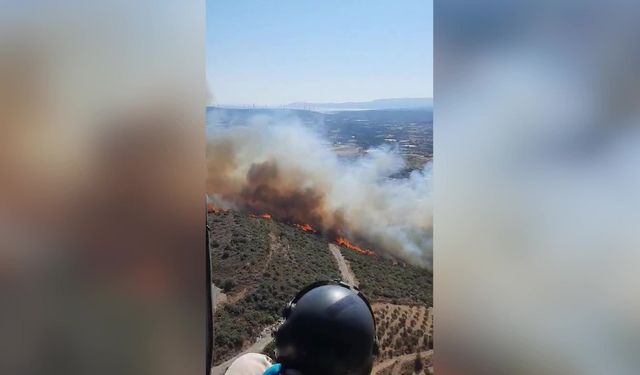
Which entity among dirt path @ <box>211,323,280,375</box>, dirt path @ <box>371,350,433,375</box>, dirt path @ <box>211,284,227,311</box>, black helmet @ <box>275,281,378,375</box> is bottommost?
dirt path @ <box>371,350,433,375</box>

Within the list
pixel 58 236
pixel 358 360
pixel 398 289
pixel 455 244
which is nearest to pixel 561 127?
pixel 455 244

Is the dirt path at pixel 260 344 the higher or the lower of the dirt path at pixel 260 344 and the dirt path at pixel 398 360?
the higher

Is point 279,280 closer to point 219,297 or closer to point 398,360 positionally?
point 219,297

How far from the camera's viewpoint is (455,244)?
3.18ft

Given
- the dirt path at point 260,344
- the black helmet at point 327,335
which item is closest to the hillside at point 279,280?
the dirt path at point 260,344

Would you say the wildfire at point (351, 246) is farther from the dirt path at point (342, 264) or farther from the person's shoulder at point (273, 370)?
the person's shoulder at point (273, 370)

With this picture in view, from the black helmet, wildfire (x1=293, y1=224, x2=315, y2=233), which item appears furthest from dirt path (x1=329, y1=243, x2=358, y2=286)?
the black helmet

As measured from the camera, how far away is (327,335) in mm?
1058

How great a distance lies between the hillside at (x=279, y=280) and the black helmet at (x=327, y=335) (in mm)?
6194

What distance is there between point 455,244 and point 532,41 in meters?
0.41

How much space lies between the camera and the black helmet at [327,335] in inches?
41.4

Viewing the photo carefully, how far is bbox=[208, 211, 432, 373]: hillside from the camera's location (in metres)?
7.26

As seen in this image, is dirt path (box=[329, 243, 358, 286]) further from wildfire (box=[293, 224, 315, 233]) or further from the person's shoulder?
the person's shoulder

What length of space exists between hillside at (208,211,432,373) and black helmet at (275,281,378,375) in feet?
20.3
